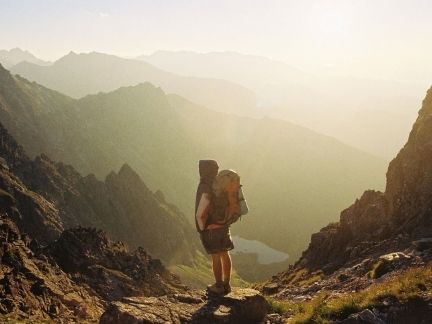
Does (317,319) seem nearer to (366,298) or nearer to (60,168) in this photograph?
(366,298)

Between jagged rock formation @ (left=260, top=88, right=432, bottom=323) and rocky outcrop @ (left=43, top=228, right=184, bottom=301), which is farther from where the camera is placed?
rocky outcrop @ (left=43, top=228, right=184, bottom=301)

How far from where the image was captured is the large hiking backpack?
11.7 meters

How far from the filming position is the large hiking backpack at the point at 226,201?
11.7 metres

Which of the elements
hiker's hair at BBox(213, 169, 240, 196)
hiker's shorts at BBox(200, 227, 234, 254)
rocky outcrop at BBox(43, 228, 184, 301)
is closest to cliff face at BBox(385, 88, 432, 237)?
hiker's shorts at BBox(200, 227, 234, 254)

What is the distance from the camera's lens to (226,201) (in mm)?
11930

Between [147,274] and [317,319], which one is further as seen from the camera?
[147,274]

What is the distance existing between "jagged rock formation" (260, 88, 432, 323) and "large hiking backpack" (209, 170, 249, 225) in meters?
3.17

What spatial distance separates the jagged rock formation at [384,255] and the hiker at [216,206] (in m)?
2.87

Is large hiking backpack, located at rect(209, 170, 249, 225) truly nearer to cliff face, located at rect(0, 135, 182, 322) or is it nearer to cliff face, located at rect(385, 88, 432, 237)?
cliff face, located at rect(0, 135, 182, 322)

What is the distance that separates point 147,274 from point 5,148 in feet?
258

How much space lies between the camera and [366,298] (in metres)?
11.0

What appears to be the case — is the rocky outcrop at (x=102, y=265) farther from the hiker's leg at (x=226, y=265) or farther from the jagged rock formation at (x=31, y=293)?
the hiker's leg at (x=226, y=265)

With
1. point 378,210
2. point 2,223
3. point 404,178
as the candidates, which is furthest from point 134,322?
point 378,210

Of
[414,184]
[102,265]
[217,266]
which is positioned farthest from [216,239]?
[102,265]
